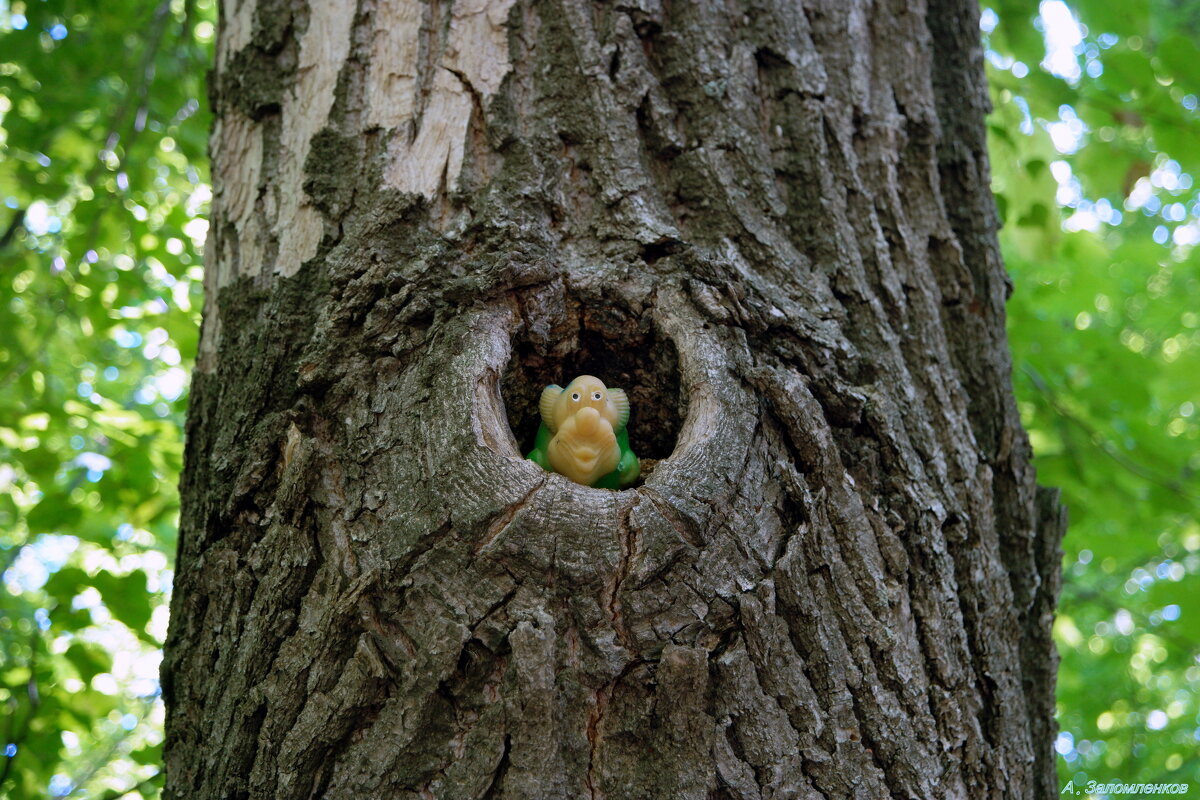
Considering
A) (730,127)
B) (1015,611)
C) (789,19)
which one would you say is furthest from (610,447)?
(789,19)

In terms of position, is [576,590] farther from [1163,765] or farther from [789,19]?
[1163,765]

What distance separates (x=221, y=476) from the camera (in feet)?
5.40

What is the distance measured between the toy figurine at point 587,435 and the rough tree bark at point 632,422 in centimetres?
8

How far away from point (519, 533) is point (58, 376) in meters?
3.63

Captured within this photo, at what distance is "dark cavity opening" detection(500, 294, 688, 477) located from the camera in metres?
1.68

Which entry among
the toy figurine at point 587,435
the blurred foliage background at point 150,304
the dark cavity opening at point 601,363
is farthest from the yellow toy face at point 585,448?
the blurred foliage background at point 150,304

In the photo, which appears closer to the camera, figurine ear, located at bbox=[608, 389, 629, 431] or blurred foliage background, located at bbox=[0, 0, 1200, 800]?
figurine ear, located at bbox=[608, 389, 629, 431]

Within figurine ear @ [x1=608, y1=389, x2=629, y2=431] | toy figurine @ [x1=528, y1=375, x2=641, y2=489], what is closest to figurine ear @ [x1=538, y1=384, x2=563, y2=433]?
toy figurine @ [x1=528, y1=375, x2=641, y2=489]

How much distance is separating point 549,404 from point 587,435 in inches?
6.1

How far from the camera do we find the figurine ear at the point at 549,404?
177cm

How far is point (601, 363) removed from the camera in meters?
1.83

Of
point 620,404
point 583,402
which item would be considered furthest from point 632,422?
point 583,402

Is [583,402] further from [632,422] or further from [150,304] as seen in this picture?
[150,304]

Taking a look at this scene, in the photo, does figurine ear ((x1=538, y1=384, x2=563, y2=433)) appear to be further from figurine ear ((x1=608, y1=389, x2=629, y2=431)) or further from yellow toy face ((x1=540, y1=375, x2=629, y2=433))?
figurine ear ((x1=608, y1=389, x2=629, y2=431))
